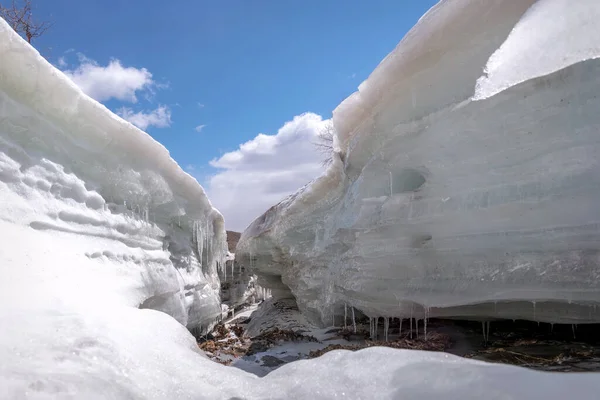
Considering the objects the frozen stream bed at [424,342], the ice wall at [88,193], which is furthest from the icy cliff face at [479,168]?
the ice wall at [88,193]

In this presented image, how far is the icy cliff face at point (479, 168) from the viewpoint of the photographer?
3.32 m

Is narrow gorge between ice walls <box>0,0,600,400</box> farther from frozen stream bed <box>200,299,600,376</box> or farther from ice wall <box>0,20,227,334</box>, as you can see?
frozen stream bed <box>200,299,600,376</box>

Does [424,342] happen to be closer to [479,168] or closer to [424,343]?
[424,343]

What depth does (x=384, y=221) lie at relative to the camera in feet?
15.8

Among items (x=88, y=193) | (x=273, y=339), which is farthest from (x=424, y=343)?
(x=88, y=193)

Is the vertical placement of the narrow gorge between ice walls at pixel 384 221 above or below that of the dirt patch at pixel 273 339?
above

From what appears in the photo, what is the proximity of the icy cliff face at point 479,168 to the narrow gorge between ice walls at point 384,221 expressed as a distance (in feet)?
0.05

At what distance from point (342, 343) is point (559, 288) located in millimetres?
2617

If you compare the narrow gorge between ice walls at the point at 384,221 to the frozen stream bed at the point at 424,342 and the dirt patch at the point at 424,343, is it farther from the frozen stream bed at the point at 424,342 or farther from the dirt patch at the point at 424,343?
the dirt patch at the point at 424,343

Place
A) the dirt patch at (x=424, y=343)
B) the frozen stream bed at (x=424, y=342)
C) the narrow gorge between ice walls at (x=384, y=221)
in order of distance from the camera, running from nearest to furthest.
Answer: the narrow gorge between ice walls at (x=384, y=221) < the frozen stream bed at (x=424, y=342) < the dirt patch at (x=424, y=343)

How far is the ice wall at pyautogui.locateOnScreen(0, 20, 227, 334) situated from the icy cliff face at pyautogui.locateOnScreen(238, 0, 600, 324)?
243 centimetres

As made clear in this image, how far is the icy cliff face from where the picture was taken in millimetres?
3318

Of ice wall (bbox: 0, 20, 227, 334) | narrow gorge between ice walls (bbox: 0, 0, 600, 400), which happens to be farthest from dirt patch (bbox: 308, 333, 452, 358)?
ice wall (bbox: 0, 20, 227, 334)

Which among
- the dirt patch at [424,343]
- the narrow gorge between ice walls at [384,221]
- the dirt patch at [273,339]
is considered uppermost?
the narrow gorge between ice walls at [384,221]
